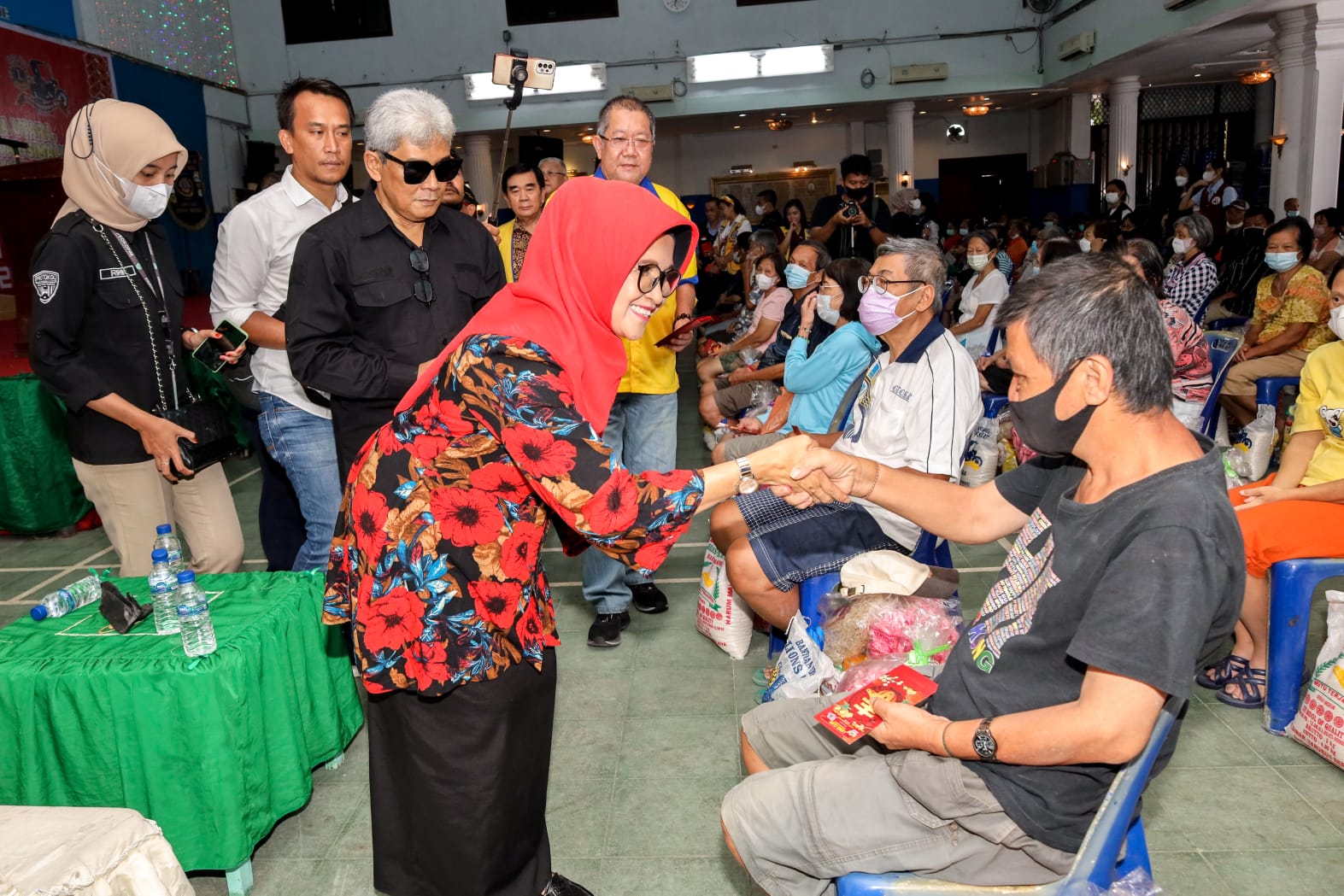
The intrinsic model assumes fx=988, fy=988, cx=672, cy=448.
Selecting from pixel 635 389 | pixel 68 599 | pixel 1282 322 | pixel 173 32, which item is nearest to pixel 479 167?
pixel 173 32

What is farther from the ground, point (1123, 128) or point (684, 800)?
point (1123, 128)

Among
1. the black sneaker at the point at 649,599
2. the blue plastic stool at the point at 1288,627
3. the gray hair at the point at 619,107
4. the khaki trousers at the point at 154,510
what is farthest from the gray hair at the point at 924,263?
the khaki trousers at the point at 154,510

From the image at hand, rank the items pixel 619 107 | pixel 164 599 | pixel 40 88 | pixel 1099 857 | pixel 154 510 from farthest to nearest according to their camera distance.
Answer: pixel 40 88, pixel 619 107, pixel 154 510, pixel 164 599, pixel 1099 857

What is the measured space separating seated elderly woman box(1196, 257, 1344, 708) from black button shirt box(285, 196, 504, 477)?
7.97 feet

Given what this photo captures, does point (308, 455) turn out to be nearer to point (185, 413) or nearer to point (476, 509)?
point (185, 413)

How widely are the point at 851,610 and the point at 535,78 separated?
95.2 inches

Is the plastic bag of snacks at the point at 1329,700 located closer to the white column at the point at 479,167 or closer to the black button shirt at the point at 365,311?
the black button shirt at the point at 365,311

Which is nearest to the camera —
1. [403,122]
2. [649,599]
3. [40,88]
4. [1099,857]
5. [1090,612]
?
[1090,612]

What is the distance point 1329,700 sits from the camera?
2.63 m

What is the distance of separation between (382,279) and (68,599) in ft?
3.87

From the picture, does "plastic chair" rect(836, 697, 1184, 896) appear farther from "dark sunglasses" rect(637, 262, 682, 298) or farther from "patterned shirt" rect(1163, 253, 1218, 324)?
"patterned shirt" rect(1163, 253, 1218, 324)

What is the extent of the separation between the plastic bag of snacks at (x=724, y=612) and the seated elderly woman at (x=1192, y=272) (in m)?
4.33

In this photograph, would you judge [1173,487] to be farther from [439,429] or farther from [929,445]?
[929,445]

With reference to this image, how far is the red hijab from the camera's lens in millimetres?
1655
